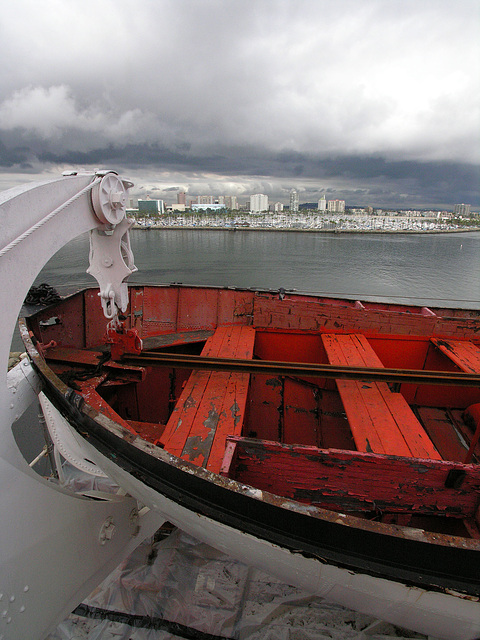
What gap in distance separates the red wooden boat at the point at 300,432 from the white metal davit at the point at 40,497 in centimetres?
52

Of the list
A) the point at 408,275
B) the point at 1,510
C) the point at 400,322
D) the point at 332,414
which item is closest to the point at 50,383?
the point at 1,510

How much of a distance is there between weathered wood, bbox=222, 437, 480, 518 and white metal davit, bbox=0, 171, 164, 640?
1748mm

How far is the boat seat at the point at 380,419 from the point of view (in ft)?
11.4

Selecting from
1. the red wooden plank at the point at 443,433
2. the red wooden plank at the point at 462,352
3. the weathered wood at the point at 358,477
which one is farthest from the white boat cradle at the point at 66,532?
the red wooden plank at the point at 462,352

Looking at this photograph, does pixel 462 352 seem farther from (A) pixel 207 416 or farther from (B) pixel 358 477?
(A) pixel 207 416

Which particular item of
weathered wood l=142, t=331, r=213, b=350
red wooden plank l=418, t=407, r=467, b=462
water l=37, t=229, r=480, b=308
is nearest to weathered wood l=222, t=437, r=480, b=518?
red wooden plank l=418, t=407, r=467, b=462

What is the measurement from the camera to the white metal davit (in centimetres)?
258

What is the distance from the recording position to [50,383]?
3.30 meters

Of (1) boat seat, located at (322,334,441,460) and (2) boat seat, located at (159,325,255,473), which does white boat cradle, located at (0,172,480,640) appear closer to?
(2) boat seat, located at (159,325,255,473)

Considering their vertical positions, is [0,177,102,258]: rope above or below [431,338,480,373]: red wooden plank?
above

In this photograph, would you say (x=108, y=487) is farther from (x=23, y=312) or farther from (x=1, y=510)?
(x=1, y=510)

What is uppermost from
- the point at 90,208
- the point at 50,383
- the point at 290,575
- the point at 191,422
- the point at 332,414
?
the point at 90,208

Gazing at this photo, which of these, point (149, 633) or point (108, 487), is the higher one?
point (149, 633)

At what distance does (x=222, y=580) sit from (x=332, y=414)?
9.96 ft
